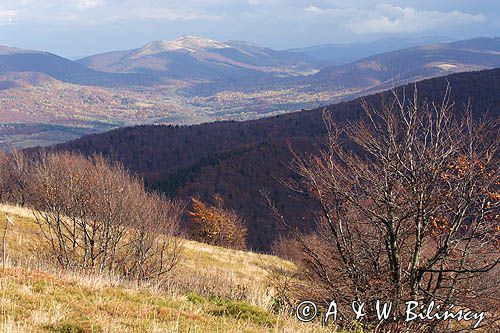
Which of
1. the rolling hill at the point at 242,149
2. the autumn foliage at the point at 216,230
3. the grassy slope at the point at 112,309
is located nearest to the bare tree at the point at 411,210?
the grassy slope at the point at 112,309

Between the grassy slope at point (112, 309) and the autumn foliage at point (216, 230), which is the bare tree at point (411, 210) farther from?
the autumn foliage at point (216, 230)

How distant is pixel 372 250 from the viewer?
1028 cm

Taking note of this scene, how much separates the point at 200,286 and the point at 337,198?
4.64 m

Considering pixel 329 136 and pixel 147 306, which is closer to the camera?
pixel 147 306

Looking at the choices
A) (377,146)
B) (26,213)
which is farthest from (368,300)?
(26,213)

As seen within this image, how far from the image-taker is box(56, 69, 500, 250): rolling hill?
101 meters

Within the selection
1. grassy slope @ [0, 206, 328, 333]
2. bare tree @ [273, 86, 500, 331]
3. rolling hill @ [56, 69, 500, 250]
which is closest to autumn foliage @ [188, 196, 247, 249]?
rolling hill @ [56, 69, 500, 250]

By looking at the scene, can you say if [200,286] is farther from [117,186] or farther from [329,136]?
[117,186]

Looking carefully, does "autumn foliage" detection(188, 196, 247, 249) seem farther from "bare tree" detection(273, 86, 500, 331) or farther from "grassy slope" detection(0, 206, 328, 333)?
"bare tree" detection(273, 86, 500, 331)

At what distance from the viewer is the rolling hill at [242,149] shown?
100938mm

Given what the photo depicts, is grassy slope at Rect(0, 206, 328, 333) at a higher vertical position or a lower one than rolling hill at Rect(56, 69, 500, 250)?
higher

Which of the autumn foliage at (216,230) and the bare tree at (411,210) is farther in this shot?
the autumn foliage at (216,230)

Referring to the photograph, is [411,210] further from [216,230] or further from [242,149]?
[242,149]

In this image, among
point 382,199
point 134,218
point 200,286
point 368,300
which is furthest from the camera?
point 134,218
